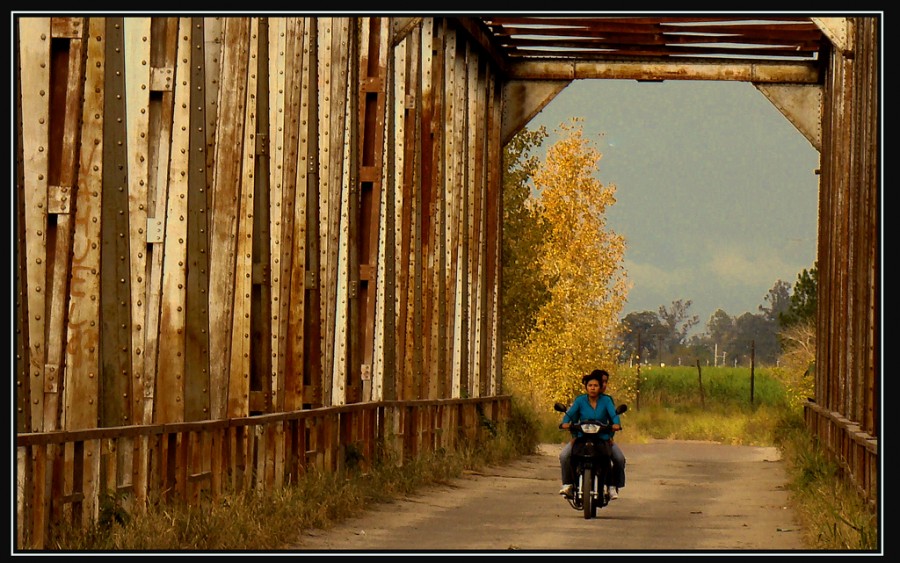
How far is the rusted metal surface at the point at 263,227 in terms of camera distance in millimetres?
11211

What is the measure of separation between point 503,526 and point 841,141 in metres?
8.86

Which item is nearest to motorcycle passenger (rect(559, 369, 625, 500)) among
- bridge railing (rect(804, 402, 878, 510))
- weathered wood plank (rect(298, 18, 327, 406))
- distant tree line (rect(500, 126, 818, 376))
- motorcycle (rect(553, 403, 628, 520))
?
motorcycle (rect(553, 403, 628, 520))

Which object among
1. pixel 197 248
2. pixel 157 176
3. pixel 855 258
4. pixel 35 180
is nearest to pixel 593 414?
pixel 855 258

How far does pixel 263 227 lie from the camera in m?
15.6

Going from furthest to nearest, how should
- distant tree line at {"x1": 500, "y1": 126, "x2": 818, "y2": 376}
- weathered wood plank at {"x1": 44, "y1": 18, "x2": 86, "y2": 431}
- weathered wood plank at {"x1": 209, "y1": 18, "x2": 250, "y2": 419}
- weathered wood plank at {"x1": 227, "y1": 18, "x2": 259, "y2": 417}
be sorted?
1. distant tree line at {"x1": 500, "y1": 126, "x2": 818, "y2": 376}
2. weathered wood plank at {"x1": 227, "y1": 18, "x2": 259, "y2": 417}
3. weathered wood plank at {"x1": 209, "y1": 18, "x2": 250, "y2": 419}
4. weathered wood plank at {"x1": 44, "y1": 18, "x2": 86, "y2": 431}

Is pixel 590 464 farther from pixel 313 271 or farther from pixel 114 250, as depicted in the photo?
pixel 114 250

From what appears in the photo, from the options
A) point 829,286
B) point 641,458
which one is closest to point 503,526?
point 829,286

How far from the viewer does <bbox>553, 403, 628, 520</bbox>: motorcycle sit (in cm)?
1551

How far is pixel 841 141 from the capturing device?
69.7ft

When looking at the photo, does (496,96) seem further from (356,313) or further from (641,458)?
(356,313)

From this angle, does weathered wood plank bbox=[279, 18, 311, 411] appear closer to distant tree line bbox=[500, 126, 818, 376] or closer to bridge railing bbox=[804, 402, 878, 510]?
bridge railing bbox=[804, 402, 878, 510]

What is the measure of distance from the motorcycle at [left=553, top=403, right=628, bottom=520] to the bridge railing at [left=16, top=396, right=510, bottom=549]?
2.49 m

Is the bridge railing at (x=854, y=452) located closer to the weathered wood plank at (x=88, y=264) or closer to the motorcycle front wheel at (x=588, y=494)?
the motorcycle front wheel at (x=588, y=494)

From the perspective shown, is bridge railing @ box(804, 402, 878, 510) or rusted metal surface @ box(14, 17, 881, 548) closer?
Result: rusted metal surface @ box(14, 17, 881, 548)
